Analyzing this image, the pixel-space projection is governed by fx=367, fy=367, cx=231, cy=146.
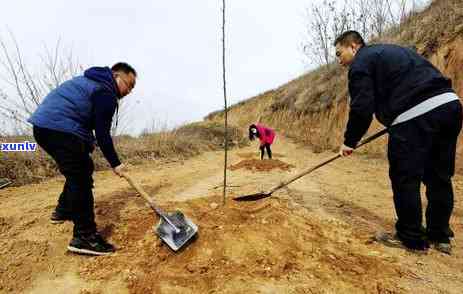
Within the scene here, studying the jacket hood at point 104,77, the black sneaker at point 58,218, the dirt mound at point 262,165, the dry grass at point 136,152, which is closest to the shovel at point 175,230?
the jacket hood at point 104,77

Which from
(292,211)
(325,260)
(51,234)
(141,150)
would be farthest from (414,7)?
(51,234)

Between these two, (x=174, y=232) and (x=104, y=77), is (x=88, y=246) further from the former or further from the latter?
(x=104, y=77)

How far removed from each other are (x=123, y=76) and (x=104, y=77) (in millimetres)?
170

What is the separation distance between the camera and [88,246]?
3045 mm

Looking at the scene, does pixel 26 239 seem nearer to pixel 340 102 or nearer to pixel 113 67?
pixel 113 67

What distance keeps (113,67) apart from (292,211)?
7.37ft

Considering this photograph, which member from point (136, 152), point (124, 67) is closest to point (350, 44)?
point (124, 67)

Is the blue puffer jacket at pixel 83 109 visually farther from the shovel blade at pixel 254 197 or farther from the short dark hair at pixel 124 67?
the shovel blade at pixel 254 197

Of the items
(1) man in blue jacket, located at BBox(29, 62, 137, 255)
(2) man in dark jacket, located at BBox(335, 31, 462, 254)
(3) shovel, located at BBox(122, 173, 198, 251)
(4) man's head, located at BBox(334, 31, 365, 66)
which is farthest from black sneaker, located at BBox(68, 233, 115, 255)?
(4) man's head, located at BBox(334, 31, 365, 66)

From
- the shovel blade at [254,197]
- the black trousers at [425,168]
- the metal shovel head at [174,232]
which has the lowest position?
the shovel blade at [254,197]

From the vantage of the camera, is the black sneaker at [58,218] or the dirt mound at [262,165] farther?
the dirt mound at [262,165]

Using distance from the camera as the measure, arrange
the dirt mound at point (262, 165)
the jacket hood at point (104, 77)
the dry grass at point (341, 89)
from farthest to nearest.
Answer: the dry grass at point (341, 89)
the dirt mound at point (262, 165)
the jacket hood at point (104, 77)

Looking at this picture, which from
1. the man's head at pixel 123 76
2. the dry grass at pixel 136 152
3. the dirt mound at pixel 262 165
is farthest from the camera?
the dirt mound at pixel 262 165

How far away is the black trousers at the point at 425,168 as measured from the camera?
2807 mm
